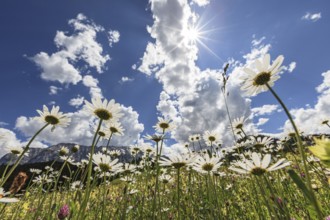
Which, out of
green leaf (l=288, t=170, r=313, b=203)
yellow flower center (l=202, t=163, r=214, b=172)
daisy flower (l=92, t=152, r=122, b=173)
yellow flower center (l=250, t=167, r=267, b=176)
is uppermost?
yellow flower center (l=202, t=163, r=214, b=172)

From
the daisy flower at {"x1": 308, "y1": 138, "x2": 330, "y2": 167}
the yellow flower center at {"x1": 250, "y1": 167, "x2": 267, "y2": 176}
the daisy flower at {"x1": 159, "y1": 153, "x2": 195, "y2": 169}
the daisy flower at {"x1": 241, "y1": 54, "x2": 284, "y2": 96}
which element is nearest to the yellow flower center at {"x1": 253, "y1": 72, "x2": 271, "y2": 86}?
the daisy flower at {"x1": 241, "y1": 54, "x2": 284, "y2": 96}

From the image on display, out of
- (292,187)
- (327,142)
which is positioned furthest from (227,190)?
Answer: (327,142)

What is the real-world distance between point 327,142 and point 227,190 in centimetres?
535

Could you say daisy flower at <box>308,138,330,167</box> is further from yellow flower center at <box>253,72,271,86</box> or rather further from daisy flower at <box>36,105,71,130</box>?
daisy flower at <box>36,105,71,130</box>

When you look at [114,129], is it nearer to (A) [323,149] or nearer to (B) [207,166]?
(B) [207,166]

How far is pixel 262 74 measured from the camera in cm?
212

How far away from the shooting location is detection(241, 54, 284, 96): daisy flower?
6.56ft

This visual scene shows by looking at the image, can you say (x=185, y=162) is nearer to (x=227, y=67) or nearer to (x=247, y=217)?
(x=227, y=67)

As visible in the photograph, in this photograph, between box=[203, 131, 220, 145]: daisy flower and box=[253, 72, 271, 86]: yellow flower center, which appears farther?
box=[203, 131, 220, 145]: daisy flower

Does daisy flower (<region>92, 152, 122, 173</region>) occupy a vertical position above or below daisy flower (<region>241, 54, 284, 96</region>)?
below

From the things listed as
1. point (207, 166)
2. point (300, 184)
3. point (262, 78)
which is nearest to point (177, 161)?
point (207, 166)

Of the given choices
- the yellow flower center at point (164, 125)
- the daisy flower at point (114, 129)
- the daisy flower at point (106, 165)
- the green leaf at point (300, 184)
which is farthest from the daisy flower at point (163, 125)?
the green leaf at point (300, 184)

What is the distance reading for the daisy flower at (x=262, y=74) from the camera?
200 cm

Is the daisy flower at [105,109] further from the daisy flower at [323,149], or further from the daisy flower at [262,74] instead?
the daisy flower at [323,149]
